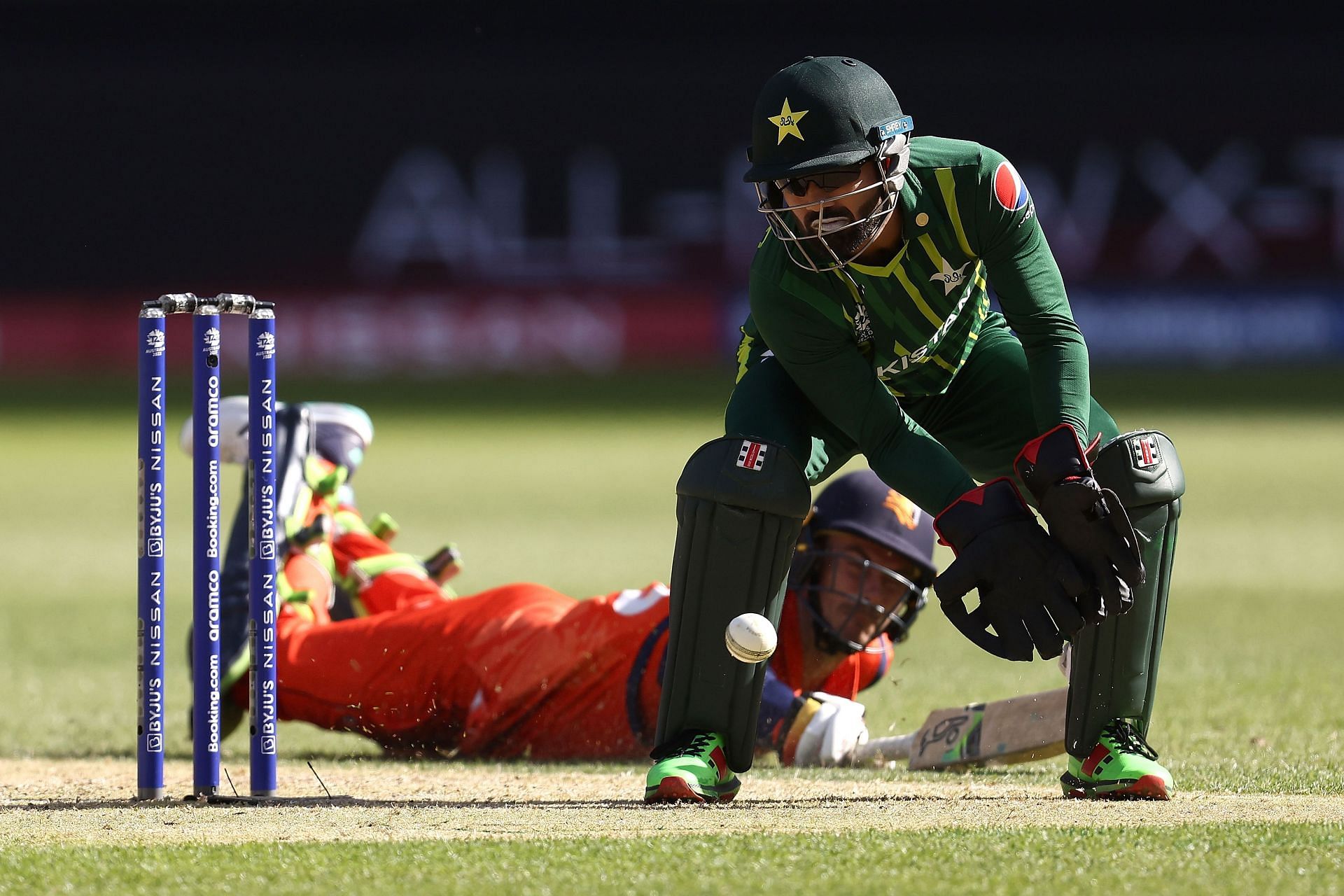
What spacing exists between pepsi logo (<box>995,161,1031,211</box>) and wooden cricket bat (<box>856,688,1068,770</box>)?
1.13 metres

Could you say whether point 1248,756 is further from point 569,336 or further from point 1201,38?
point 1201,38

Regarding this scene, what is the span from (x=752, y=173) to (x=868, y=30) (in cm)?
1740

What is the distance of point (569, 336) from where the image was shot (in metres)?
18.3

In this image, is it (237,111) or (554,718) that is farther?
(237,111)

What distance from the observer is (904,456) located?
3.24 meters

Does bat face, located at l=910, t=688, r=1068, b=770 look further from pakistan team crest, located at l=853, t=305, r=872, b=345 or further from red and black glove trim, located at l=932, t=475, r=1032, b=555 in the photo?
pakistan team crest, located at l=853, t=305, r=872, b=345

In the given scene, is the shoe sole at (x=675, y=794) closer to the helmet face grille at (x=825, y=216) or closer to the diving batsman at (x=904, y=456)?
the diving batsman at (x=904, y=456)

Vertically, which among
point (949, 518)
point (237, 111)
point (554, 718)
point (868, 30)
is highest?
point (868, 30)

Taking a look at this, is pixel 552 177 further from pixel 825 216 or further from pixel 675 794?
pixel 675 794

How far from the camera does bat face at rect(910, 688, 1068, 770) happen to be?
3.80 meters

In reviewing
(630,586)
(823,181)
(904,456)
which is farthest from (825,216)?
(630,586)

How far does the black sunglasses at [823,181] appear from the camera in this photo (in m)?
3.18

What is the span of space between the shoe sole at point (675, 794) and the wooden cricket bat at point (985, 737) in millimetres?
815

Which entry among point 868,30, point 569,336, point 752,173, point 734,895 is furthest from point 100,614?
point 868,30
